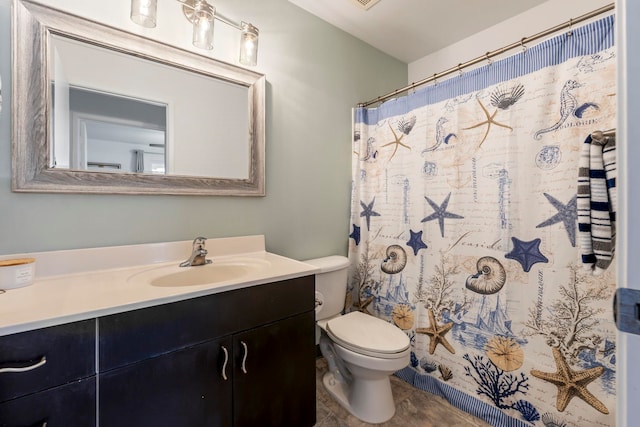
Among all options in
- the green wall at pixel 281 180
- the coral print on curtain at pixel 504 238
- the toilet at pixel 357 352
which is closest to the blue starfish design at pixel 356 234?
the green wall at pixel 281 180

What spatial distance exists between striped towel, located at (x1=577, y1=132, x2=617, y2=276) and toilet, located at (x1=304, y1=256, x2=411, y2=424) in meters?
0.85

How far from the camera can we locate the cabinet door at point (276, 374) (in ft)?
3.40

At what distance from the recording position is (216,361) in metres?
0.98

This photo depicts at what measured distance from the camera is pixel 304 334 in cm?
120

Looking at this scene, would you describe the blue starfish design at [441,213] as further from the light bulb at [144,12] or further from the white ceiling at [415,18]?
the light bulb at [144,12]

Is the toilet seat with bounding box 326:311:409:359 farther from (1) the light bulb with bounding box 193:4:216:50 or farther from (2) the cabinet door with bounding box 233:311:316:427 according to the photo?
(1) the light bulb with bounding box 193:4:216:50

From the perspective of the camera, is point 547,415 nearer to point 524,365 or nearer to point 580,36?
point 524,365

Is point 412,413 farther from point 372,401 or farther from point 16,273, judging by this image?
point 16,273

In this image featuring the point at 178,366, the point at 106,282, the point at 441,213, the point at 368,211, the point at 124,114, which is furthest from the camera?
the point at 368,211

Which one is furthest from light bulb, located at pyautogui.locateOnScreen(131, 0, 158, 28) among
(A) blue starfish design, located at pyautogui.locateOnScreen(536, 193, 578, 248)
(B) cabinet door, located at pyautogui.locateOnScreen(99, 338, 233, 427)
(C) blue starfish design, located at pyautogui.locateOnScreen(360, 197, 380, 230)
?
(A) blue starfish design, located at pyautogui.locateOnScreen(536, 193, 578, 248)

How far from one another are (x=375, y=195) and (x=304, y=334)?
1.07 metres

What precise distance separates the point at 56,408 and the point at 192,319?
1.23 feet

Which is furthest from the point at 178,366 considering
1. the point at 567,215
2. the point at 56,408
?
the point at 567,215

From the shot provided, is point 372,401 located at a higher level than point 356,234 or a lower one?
lower
